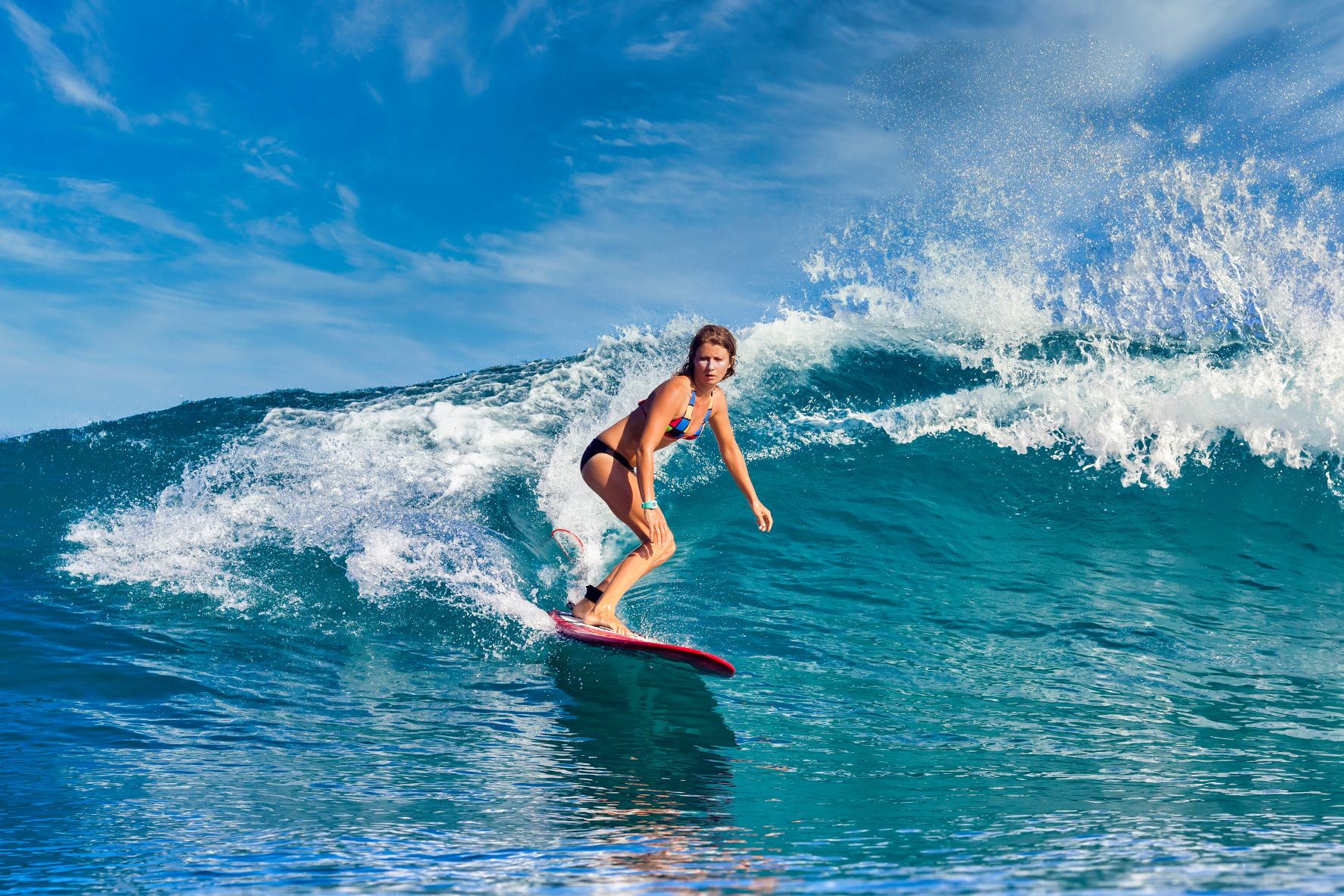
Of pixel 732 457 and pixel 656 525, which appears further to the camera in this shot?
pixel 732 457

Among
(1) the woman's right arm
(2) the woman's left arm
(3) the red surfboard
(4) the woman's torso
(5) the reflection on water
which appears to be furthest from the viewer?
(2) the woman's left arm

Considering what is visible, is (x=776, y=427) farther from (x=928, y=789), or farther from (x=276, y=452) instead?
(x=928, y=789)

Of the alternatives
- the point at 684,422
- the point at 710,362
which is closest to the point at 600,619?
the point at 684,422

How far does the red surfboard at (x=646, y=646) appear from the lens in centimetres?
471

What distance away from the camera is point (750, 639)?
224 inches

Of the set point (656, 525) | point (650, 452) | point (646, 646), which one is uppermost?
point (650, 452)

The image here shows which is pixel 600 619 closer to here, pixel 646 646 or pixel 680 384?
pixel 646 646

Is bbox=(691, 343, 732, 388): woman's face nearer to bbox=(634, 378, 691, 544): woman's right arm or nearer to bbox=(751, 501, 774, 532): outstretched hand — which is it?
bbox=(634, 378, 691, 544): woman's right arm

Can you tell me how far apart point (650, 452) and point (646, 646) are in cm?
107

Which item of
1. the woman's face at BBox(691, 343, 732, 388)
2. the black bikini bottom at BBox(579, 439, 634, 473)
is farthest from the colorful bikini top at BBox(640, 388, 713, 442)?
the black bikini bottom at BBox(579, 439, 634, 473)

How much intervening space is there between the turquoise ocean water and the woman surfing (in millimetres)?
462

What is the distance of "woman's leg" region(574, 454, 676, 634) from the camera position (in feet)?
16.8

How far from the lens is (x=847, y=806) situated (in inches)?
117

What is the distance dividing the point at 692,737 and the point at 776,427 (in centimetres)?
774
